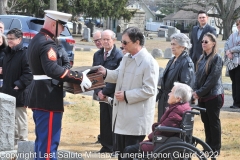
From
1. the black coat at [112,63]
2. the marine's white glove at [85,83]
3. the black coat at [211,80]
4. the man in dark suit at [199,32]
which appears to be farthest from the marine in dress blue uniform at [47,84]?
the man in dark suit at [199,32]

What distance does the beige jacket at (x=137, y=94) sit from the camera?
6.12m

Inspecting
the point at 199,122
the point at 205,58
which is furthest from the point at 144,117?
the point at 199,122

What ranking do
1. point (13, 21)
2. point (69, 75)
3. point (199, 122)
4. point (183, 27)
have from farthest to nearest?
1. point (183, 27)
2. point (13, 21)
3. point (199, 122)
4. point (69, 75)

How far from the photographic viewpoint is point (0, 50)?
28.8 ft

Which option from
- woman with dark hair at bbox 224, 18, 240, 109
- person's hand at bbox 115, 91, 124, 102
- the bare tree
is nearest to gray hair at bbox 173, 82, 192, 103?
person's hand at bbox 115, 91, 124, 102

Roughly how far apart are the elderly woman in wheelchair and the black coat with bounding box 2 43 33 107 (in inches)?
99.4

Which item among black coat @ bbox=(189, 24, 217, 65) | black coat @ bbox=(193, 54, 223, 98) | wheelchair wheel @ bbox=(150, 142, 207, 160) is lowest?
wheelchair wheel @ bbox=(150, 142, 207, 160)

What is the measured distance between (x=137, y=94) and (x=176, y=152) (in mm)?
778

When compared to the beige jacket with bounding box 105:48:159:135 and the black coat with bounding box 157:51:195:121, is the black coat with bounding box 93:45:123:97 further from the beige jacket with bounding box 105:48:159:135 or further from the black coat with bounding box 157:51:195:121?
the beige jacket with bounding box 105:48:159:135

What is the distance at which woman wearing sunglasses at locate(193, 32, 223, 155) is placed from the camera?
25.0 ft

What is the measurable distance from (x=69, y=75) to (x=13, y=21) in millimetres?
16609

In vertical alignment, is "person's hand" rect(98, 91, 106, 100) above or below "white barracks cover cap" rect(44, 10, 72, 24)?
below

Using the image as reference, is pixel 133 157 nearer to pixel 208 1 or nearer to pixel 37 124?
pixel 37 124

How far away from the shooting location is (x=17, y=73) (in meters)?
8.12
